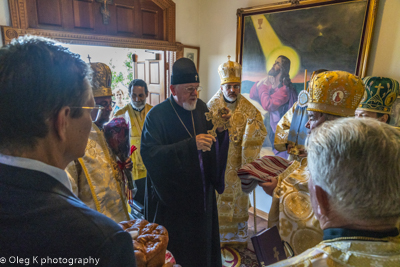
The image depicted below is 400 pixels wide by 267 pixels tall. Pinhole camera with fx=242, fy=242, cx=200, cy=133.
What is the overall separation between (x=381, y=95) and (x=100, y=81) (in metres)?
2.64

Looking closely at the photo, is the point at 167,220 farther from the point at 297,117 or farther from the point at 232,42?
the point at 232,42

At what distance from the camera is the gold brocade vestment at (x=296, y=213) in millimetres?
1278

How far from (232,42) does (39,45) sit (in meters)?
3.98

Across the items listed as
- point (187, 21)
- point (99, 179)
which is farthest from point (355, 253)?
point (187, 21)

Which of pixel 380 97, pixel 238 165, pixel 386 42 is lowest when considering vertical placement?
pixel 238 165

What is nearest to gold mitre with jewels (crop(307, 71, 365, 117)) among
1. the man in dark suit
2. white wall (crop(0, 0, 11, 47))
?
the man in dark suit

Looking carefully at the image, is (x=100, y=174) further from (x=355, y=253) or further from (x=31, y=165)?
(x=355, y=253)

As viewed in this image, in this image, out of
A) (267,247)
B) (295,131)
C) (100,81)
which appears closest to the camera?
(267,247)

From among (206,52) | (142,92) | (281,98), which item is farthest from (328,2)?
(142,92)

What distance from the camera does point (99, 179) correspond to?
1.66 metres

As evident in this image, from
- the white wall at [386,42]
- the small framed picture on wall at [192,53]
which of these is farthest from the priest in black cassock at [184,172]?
the small framed picture on wall at [192,53]

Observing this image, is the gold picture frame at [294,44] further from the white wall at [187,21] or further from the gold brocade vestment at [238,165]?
the white wall at [187,21]

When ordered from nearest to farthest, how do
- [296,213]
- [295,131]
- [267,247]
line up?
[267,247], [296,213], [295,131]

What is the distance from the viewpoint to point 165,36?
4285 mm
